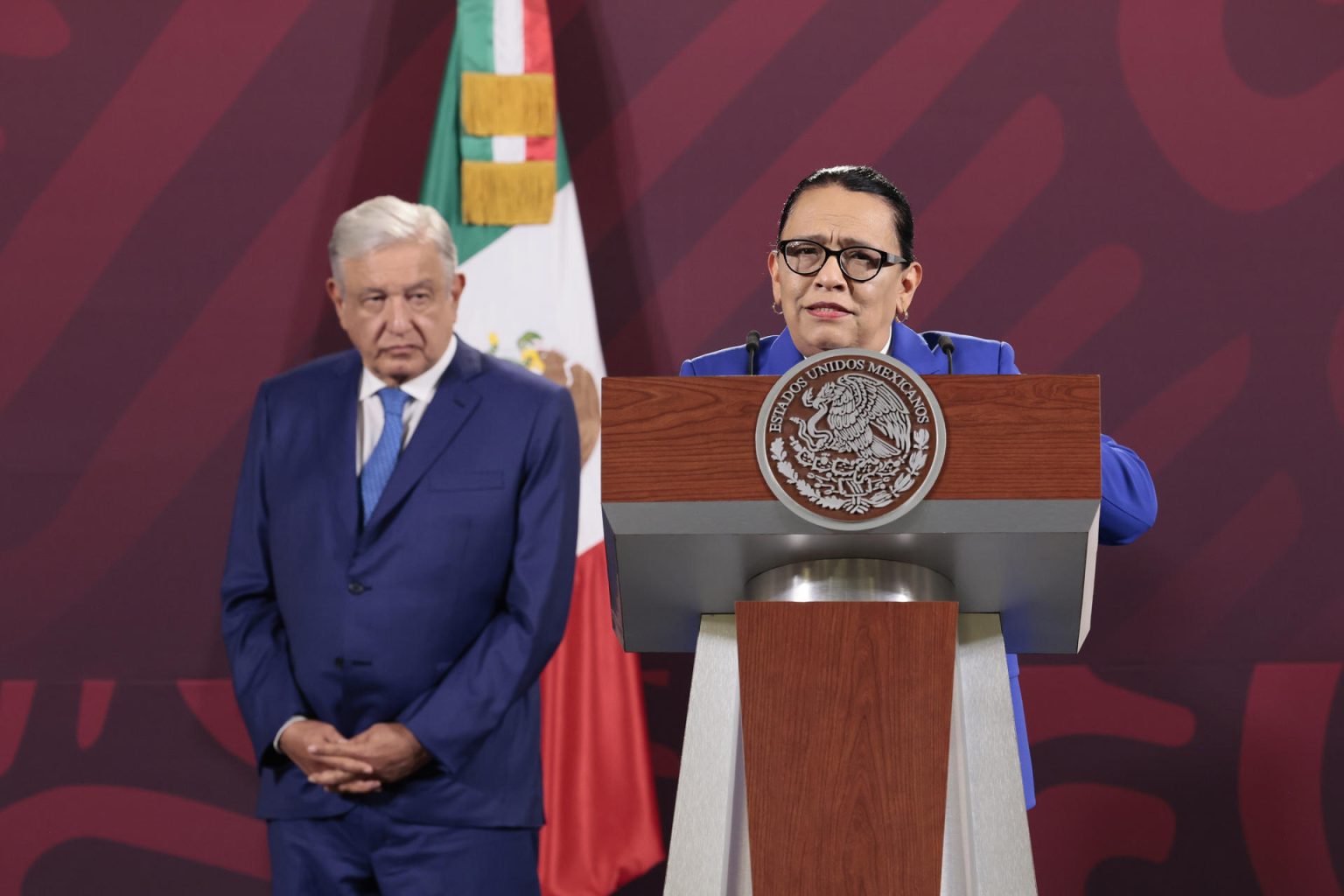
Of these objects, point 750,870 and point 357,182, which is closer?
point 750,870

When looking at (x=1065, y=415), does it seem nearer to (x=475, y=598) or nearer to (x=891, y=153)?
(x=475, y=598)

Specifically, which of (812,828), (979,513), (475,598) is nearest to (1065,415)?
(979,513)

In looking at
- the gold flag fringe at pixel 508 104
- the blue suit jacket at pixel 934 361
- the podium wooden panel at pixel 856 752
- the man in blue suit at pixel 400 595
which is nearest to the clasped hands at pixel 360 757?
the man in blue suit at pixel 400 595

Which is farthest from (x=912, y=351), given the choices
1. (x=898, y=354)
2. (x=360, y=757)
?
(x=360, y=757)

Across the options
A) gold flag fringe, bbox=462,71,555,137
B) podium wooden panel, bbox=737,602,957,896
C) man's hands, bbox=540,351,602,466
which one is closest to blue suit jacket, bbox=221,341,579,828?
man's hands, bbox=540,351,602,466

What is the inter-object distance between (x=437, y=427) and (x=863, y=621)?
4.71ft

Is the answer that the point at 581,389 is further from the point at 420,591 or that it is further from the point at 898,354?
the point at 898,354

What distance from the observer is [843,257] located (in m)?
1.75

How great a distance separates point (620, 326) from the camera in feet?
11.2

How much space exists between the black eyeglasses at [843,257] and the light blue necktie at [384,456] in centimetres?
97

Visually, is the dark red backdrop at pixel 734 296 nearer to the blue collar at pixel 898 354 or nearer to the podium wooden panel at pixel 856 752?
the blue collar at pixel 898 354

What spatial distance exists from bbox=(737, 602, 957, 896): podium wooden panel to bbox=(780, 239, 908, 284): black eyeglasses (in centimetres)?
65

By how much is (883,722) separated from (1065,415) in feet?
0.94

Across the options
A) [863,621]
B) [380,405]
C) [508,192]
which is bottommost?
[863,621]
